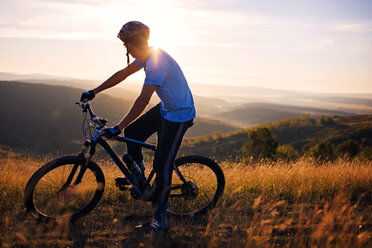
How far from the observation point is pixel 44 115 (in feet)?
284

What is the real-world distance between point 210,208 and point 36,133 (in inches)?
3222

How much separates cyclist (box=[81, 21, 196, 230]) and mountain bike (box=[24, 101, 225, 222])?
0.28 m

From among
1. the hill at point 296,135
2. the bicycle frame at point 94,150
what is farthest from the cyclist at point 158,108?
the hill at point 296,135

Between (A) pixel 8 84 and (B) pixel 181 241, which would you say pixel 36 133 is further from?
(B) pixel 181 241

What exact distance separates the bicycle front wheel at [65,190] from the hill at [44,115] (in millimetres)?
58697

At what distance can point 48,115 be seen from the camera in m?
87.4

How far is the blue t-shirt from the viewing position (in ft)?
10.2

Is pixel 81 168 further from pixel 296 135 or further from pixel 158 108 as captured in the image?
pixel 296 135

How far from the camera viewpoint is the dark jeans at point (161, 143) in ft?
11.4

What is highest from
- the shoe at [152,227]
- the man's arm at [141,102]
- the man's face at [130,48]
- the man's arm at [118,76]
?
the man's face at [130,48]

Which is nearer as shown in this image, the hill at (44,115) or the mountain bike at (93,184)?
the mountain bike at (93,184)

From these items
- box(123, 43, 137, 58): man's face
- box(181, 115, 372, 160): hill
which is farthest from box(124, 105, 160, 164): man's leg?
box(181, 115, 372, 160): hill

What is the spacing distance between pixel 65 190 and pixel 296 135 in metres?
74.9

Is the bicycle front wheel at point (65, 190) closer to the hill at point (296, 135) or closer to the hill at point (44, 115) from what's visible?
the hill at point (296, 135)
